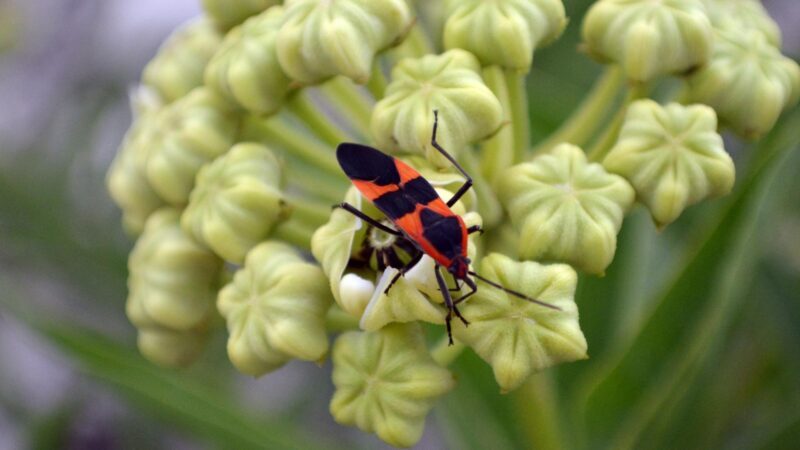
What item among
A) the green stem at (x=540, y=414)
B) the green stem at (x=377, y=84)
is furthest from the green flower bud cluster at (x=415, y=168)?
the green stem at (x=540, y=414)

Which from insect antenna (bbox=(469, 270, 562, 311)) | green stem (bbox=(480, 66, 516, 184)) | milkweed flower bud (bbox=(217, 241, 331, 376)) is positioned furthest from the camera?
green stem (bbox=(480, 66, 516, 184))

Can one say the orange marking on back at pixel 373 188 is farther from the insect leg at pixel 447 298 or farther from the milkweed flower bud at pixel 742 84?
the milkweed flower bud at pixel 742 84

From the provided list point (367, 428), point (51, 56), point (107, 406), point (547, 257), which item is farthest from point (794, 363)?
point (51, 56)

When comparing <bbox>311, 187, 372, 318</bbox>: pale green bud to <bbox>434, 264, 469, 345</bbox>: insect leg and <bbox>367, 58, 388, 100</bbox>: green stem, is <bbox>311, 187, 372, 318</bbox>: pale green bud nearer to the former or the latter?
<bbox>434, 264, 469, 345</bbox>: insect leg

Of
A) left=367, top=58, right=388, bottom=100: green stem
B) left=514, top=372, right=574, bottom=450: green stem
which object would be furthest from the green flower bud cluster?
left=514, top=372, right=574, bottom=450: green stem

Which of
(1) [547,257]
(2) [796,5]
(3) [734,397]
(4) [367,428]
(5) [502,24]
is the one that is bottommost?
(3) [734,397]

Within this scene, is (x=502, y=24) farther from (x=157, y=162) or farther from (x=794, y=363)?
(x=794, y=363)
